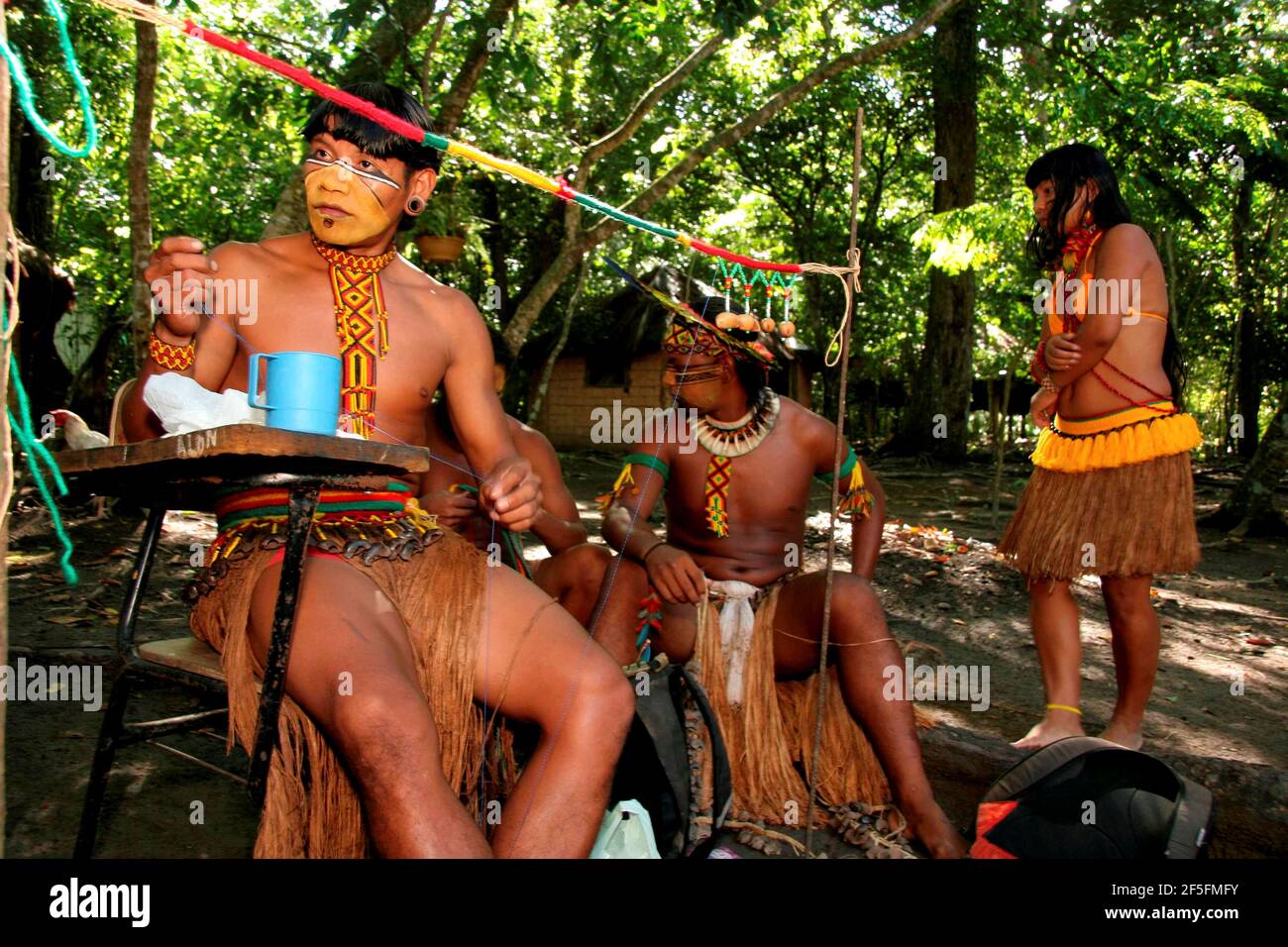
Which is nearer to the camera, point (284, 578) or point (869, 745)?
point (284, 578)

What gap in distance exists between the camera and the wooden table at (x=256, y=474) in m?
1.73

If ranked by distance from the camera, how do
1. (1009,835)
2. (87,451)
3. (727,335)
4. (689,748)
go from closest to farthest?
(87,451), (1009,835), (689,748), (727,335)

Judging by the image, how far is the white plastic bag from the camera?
7.89ft

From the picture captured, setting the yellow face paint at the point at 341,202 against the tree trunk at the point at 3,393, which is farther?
the yellow face paint at the point at 341,202

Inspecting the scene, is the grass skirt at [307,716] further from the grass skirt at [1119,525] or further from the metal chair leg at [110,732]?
the grass skirt at [1119,525]

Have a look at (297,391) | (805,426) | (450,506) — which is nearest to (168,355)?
(297,391)

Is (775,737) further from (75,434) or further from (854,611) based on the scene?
(75,434)

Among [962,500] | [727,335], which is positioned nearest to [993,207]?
[962,500]

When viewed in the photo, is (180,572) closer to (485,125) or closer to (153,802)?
(153,802)

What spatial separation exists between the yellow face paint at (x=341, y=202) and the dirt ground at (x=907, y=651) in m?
1.58

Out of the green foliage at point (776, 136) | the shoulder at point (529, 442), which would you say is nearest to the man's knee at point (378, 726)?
the shoulder at point (529, 442)

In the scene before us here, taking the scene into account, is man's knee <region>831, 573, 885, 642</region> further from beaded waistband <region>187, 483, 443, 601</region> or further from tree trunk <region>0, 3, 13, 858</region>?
tree trunk <region>0, 3, 13, 858</region>
